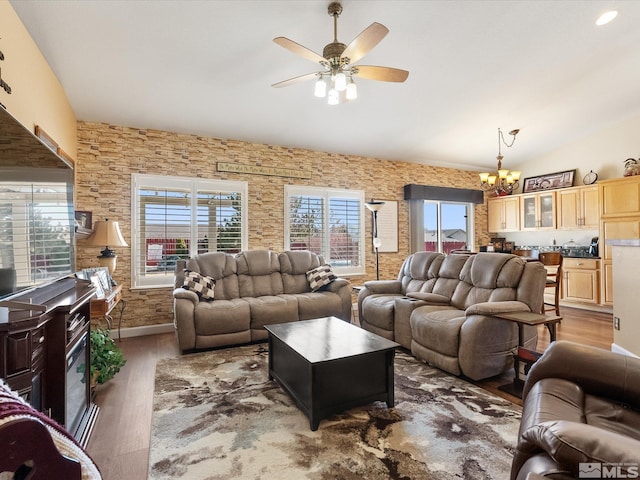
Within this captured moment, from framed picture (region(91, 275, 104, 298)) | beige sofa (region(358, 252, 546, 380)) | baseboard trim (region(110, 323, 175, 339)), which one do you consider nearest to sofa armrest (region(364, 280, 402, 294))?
beige sofa (region(358, 252, 546, 380))

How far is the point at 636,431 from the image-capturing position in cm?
124

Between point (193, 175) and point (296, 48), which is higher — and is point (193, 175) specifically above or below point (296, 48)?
below

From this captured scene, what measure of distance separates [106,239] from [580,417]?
4.35 metres

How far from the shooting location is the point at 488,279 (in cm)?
338

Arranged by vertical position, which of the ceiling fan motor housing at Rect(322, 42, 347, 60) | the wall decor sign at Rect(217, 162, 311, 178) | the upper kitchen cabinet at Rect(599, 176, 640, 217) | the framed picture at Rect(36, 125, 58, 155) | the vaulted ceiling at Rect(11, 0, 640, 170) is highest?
the vaulted ceiling at Rect(11, 0, 640, 170)

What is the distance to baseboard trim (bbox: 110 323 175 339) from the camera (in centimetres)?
431

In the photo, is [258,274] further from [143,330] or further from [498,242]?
[498,242]

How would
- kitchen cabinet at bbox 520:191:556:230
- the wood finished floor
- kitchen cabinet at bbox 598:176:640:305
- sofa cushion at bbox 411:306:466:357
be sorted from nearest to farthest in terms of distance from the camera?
the wood finished floor
sofa cushion at bbox 411:306:466:357
kitchen cabinet at bbox 598:176:640:305
kitchen cabinet at bbox 520:191:556:230

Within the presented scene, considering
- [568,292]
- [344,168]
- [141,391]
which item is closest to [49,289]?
[141,391]

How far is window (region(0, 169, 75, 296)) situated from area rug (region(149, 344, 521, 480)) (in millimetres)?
1220

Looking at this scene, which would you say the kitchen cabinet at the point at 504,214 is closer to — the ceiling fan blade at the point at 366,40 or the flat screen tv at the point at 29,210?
the ceiling fan blade at the point at 366,40

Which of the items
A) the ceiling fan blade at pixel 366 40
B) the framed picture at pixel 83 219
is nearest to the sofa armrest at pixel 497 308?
the ceiling fan blade at pixel 366 40

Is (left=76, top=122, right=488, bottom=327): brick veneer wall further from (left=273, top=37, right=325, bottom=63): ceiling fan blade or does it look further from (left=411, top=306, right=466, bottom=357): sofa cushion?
(left=273, top=37, right=325, bottom=63): ceiling fan blade

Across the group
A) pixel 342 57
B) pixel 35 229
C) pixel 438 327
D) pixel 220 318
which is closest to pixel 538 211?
pixel 438 327
